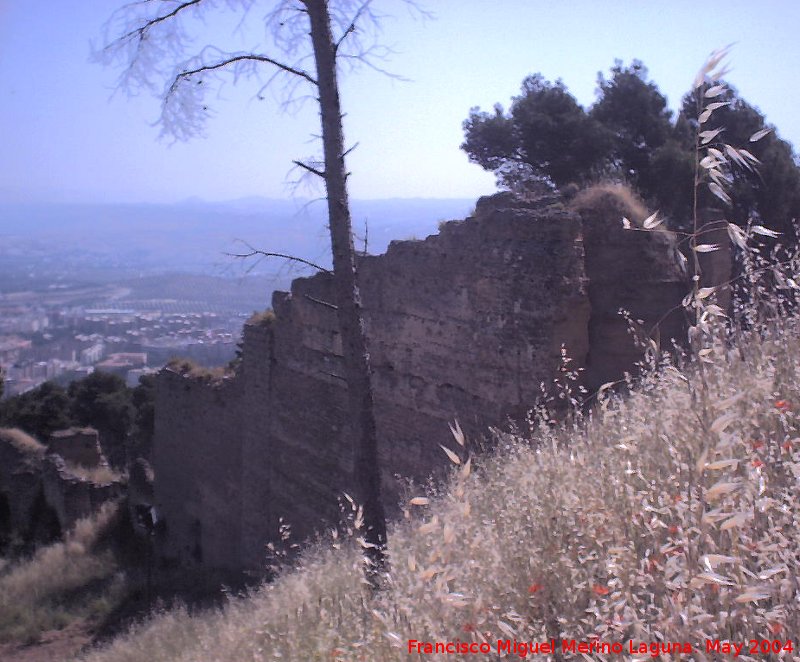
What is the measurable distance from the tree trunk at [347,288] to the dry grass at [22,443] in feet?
48.9

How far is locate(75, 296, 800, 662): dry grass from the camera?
2336 mm

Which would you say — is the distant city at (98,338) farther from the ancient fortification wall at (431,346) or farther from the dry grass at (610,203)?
the dry grass at (610,203)

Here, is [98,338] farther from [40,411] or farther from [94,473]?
[94,473]

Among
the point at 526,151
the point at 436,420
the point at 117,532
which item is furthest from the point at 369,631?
the point at 117,532

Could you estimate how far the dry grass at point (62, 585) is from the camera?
10.2 meters

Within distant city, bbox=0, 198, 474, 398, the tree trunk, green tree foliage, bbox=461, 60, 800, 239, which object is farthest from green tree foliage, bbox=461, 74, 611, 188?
the tree trunk

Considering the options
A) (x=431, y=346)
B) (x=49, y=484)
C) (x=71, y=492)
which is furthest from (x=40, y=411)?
(x=431, y=346)

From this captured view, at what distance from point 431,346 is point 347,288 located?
2937mm

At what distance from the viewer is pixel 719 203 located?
1094 cm

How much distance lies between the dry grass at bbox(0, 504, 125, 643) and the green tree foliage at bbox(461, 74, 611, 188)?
9034 mm

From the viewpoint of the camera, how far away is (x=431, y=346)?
761 centimetres

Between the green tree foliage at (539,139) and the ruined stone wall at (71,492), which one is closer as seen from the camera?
the green tree foliage at (539,139)

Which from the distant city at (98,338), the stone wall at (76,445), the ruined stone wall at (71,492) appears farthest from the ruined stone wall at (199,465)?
the distant city at (98,338)

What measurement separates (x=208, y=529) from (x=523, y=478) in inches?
354
